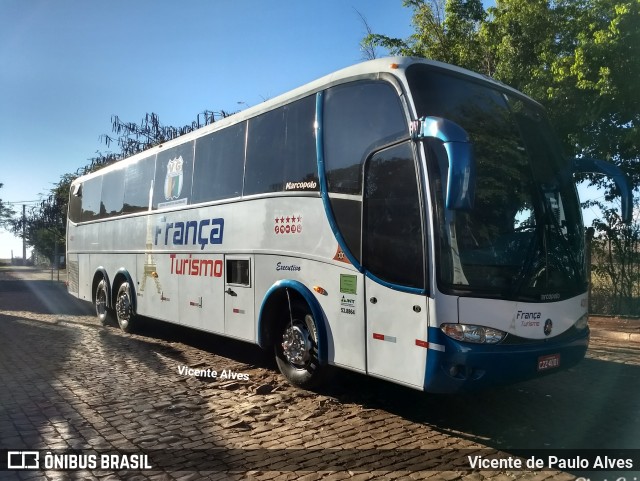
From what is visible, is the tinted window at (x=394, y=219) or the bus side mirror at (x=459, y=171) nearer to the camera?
the bus side mirror at (x=459, y=171)

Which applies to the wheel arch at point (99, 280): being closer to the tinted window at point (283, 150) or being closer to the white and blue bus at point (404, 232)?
the white and blue bus at point (404, 232)

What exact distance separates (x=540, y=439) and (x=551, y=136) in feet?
10.4

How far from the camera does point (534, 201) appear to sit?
5121 millimetres

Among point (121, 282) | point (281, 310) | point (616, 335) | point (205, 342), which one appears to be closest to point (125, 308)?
point (121, 282)

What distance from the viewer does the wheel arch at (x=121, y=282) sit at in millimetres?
10609

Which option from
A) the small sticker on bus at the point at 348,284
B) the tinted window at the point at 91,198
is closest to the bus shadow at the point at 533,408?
the small sticker on bus at the point at 348,284

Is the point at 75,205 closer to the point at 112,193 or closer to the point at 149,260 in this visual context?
the point at 112,193

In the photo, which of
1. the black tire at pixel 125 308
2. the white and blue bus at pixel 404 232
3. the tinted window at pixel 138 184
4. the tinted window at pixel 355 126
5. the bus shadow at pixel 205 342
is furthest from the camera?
the black tire at pixel 125 308

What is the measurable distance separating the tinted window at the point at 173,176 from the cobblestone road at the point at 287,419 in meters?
2.75

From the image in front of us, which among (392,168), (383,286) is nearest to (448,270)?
(383,286)

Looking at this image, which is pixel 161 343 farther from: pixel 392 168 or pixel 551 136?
pixel 551 136

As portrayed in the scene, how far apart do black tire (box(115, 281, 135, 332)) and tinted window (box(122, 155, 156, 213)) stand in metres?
1.64

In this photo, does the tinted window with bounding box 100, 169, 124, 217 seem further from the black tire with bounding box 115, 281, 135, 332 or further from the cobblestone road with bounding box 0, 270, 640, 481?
the cobblestone road with bounding box 0, 270, 640, 481

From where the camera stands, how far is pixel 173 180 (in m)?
9.27
